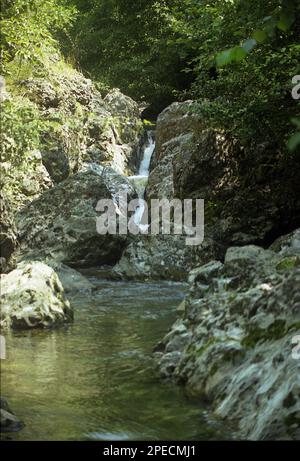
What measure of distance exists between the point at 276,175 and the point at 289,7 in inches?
512

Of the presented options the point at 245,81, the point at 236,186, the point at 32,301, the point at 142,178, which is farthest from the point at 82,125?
the point at 32,301

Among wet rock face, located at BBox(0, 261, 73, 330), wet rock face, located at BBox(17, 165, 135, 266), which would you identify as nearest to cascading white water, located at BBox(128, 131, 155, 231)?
wet rock face, located at BBox(17, 165, 135, 266)

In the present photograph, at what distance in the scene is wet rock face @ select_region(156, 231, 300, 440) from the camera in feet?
15.8

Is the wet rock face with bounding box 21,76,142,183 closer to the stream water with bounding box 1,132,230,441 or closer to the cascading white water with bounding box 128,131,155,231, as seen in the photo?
the cascading white water with bounding box 128,131,155,231

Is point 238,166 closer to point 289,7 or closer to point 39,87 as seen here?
point 39,87

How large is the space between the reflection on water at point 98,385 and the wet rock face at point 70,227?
5.64m

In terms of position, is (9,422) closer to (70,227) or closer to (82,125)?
(70,227)

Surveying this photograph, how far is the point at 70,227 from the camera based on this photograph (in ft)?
53.6

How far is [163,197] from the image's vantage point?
17453 mm

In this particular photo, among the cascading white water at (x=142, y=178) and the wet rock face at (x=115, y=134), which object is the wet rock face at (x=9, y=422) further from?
the wet rock face at (x=115, y=134)

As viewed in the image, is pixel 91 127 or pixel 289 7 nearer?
pixel 289 7

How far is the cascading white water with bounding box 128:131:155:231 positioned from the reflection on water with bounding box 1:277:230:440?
7.76m

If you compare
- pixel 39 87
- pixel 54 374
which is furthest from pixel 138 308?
pixel 39 87

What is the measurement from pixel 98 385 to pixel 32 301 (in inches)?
139
